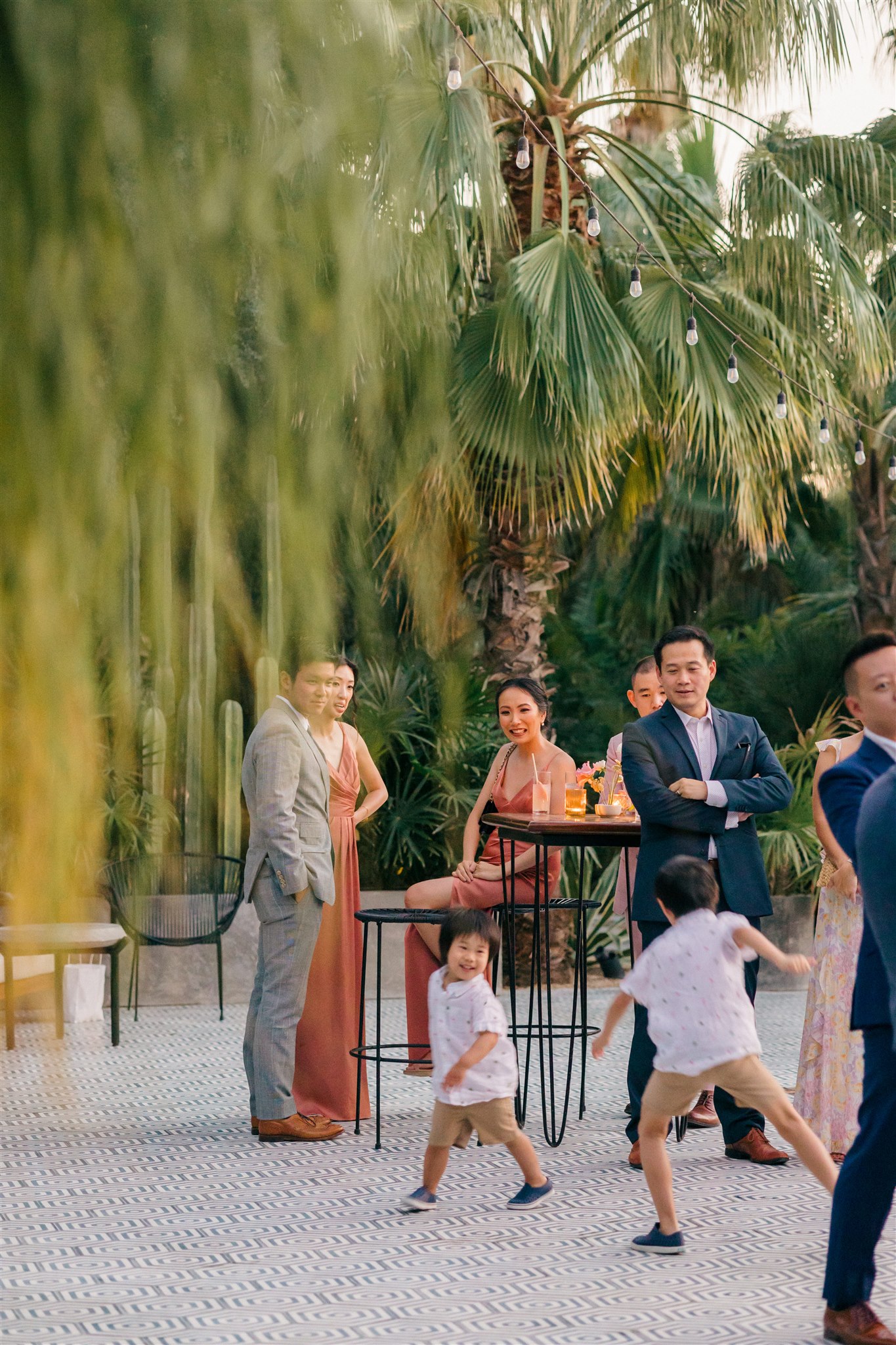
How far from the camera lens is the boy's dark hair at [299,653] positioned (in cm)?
78

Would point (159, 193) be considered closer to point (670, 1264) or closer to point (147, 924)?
point (147, 924)

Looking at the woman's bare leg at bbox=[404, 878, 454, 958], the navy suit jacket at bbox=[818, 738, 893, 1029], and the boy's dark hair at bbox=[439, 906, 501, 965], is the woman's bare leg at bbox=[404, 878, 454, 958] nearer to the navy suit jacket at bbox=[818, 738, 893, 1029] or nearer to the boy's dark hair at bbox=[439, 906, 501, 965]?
the boy's dark hair at bbox=[439, 906, 501, 965]

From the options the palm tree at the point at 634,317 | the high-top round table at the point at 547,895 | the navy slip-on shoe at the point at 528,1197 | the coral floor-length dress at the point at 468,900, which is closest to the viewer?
the navy slip-on shoe at the point at 528,1197

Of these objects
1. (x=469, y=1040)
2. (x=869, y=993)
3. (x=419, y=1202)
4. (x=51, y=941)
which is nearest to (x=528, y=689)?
(x=469, y=1040)

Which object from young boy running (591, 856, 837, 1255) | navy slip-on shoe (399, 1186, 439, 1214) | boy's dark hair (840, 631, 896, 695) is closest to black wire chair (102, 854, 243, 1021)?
boy's dark hair (840, 631, 896, 695)

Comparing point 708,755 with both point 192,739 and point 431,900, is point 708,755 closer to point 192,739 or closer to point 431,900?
point 431,900

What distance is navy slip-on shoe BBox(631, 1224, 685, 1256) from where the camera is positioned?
3.77m

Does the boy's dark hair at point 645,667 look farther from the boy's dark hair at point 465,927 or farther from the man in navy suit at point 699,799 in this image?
the boy's dark hair at point 465,927

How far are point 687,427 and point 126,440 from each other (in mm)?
7384

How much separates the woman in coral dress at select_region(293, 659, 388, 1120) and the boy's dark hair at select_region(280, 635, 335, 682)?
4395 millimetres

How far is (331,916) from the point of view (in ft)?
18.0

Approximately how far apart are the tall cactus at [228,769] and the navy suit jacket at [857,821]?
2.19m

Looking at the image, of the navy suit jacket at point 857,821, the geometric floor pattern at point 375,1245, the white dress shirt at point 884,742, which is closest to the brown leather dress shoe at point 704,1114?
the geometric floor pattern at point 375,1245

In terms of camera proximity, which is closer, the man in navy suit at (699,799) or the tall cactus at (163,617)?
the tall cactus at (163,617)
